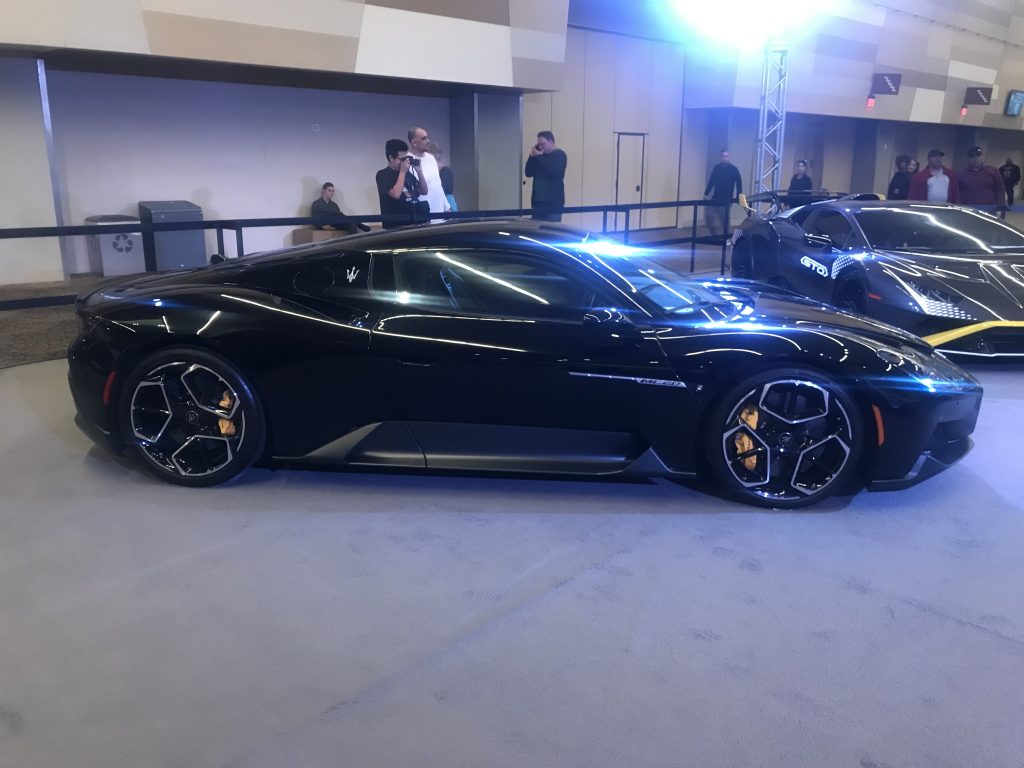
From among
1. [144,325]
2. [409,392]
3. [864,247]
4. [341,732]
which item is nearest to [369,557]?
[409,392]

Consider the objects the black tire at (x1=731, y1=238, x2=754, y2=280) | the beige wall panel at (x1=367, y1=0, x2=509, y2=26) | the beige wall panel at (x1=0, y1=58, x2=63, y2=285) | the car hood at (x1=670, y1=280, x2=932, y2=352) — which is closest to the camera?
the car hood at (x1=670, y1=280, x2=932, y2=352)

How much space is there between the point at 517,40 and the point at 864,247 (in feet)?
23.1

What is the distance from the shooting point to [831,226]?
713 cm

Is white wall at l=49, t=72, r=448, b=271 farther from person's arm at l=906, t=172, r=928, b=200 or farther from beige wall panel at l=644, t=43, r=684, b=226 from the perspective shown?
person's arm at l=906, t=172, r=928, b=200

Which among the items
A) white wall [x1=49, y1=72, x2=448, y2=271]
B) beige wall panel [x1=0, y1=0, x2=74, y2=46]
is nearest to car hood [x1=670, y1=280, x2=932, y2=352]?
beige wall panel [x1=0, y1=0, x2=74, y2=46]

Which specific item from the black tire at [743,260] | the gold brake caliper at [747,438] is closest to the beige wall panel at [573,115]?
the black tire at [743,260]

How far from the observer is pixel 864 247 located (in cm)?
653

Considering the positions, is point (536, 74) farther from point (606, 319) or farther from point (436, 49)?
point (606, 319)

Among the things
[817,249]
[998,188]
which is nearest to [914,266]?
[817,249]

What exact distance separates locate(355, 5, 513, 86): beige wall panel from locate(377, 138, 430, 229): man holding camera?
3345 mm

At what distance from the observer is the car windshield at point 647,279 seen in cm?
362

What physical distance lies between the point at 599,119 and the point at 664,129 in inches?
82.3

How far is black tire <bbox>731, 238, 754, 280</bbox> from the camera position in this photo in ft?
27.4

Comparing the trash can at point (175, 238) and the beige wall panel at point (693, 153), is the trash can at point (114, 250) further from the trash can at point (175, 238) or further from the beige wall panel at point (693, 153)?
the beige wall panel at point (693, 153)
